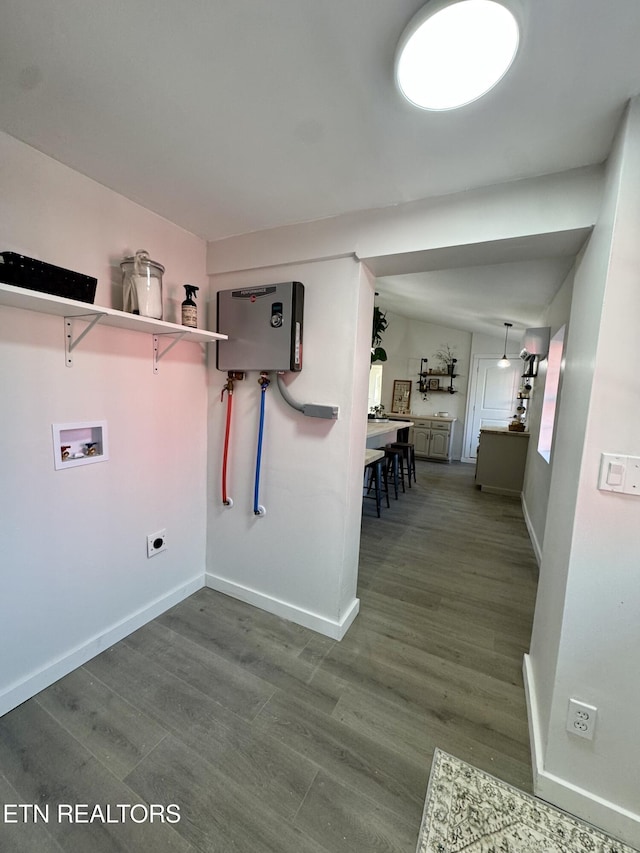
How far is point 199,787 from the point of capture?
3.87 feet

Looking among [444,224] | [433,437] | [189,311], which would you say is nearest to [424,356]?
[433,437]

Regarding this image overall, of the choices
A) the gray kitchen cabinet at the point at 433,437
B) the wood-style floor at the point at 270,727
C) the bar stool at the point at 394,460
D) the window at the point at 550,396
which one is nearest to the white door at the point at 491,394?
the gray kitchen cabinet at the point at 433,437

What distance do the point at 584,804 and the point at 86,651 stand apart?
2.11 metres

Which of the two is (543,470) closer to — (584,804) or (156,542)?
(584,804)

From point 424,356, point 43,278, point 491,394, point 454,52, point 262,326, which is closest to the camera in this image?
point 454,52

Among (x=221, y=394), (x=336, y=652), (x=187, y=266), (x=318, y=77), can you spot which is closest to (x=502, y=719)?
(x=336, y=652)

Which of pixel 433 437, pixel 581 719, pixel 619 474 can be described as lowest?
pixel 581 719

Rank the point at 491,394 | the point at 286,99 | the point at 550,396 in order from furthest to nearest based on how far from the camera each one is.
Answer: the point at 491,394 < the point at 550,396 < the point at 286,99

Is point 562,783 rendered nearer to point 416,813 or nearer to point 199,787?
point 416,813

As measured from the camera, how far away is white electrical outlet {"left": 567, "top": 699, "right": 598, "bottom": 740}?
111cm

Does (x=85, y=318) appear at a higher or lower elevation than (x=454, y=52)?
lower

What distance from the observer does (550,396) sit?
3057mm

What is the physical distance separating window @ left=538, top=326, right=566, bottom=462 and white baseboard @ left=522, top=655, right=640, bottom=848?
7.11ft

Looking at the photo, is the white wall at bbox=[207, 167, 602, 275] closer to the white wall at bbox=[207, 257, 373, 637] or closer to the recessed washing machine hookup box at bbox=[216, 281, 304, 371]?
the white wall at bbox=[207, 257, 373, 637]
